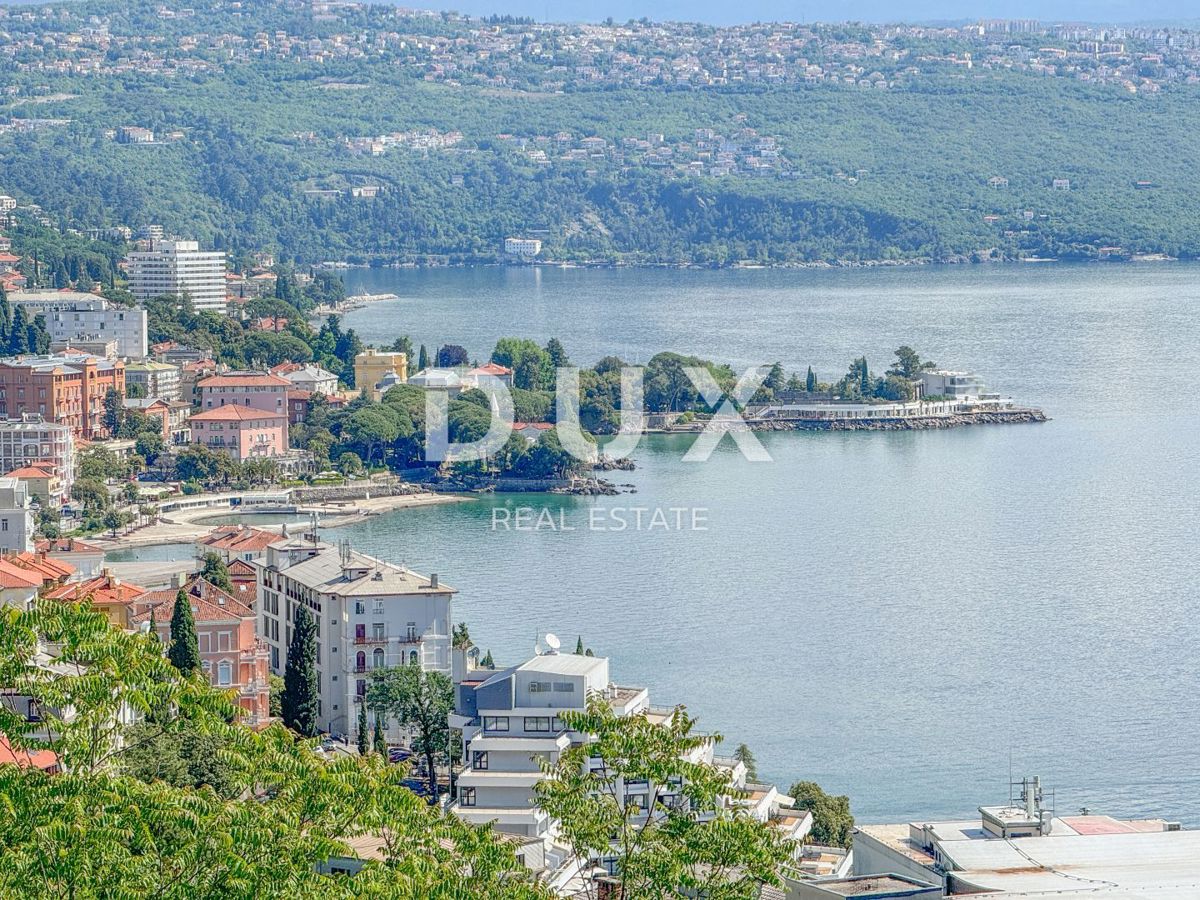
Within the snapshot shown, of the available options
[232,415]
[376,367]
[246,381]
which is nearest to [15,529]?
[232,415]

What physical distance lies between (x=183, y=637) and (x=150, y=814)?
5.71 m

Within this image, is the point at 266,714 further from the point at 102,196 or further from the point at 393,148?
the point at 393,148

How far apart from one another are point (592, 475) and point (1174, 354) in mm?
14535

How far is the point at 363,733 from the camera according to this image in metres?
8.97

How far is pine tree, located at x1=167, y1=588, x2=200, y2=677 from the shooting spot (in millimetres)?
9352

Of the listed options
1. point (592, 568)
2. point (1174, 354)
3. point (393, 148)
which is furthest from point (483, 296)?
point (592, 568)

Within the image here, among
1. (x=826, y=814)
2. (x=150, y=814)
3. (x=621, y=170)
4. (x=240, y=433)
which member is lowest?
(x=240, y=433)

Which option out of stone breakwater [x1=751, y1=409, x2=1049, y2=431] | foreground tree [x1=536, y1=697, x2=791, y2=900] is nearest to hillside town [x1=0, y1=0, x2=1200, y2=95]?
stone breakwater [x1=751, y1=409, x2=1049, y2=431]

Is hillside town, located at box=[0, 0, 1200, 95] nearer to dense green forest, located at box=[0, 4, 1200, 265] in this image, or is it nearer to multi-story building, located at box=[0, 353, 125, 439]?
dense green forest, located at box=[0, 4, 1200, 265]

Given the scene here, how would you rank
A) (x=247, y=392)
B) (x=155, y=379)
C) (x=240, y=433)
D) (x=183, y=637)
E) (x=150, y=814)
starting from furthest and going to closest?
(x=155, y=379) < (x=247, y=392) < (x=240, y=433) < (x=183, y=637) < (x=150, y=814)

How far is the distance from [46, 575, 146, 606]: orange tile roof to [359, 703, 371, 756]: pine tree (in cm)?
159

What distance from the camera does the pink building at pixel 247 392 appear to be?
20.9 m

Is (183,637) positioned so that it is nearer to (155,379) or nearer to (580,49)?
(155,379)

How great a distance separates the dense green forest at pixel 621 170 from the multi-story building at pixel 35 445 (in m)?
29.5
